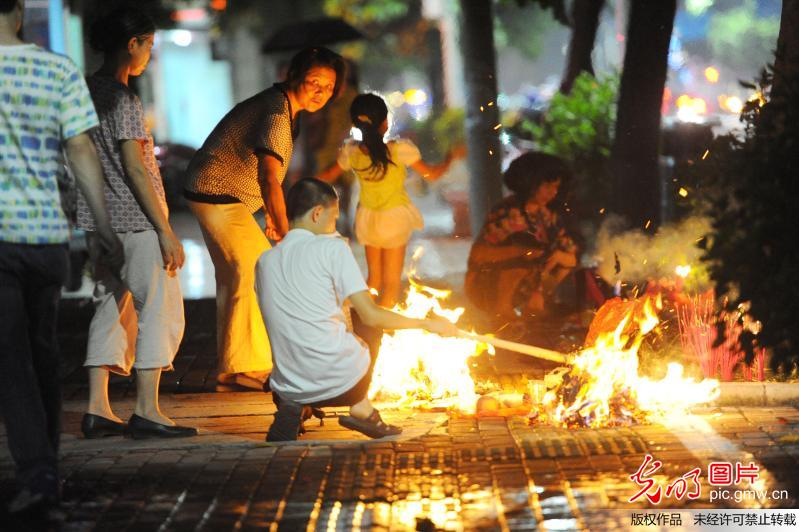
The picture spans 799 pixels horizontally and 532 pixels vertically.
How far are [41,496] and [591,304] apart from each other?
4924 millimetres

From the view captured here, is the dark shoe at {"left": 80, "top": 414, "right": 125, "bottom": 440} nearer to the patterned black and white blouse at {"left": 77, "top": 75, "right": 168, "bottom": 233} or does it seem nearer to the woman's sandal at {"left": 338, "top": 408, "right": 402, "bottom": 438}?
the patterned black and white blouse at {"left": 77, "top": 75, "right": 168, "bottom": 233}

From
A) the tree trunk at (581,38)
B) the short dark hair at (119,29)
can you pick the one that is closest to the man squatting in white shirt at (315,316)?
the short dark hair at (119,29)

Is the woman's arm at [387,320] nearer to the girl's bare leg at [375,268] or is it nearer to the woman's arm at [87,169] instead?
the woman's arm at [87,169]

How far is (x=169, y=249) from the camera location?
6.91 m

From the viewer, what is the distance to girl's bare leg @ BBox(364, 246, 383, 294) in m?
10.0

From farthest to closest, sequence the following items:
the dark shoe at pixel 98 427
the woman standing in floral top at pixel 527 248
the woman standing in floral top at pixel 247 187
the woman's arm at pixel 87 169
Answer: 1. the woman standing in floral top at pixel 527 248
2. the woman standing in floral top at pixel 247 187
3. the dark shoe at pixel 98 427
4. the woman's arm at pixel 87 169

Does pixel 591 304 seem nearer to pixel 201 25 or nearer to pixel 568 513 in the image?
pixel 568 513

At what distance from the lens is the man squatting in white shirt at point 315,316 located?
259 inches

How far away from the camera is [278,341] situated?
6.69 m

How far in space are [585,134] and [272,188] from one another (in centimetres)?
754

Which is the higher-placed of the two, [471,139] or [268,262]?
[471,139]

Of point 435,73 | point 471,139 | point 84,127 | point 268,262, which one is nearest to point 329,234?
point 268,262

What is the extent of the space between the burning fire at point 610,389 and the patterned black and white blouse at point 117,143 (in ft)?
7.45

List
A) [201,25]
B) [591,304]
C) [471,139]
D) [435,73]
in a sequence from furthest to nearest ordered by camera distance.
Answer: [201,25] < [435,73] < [471,139] < [591,304]
